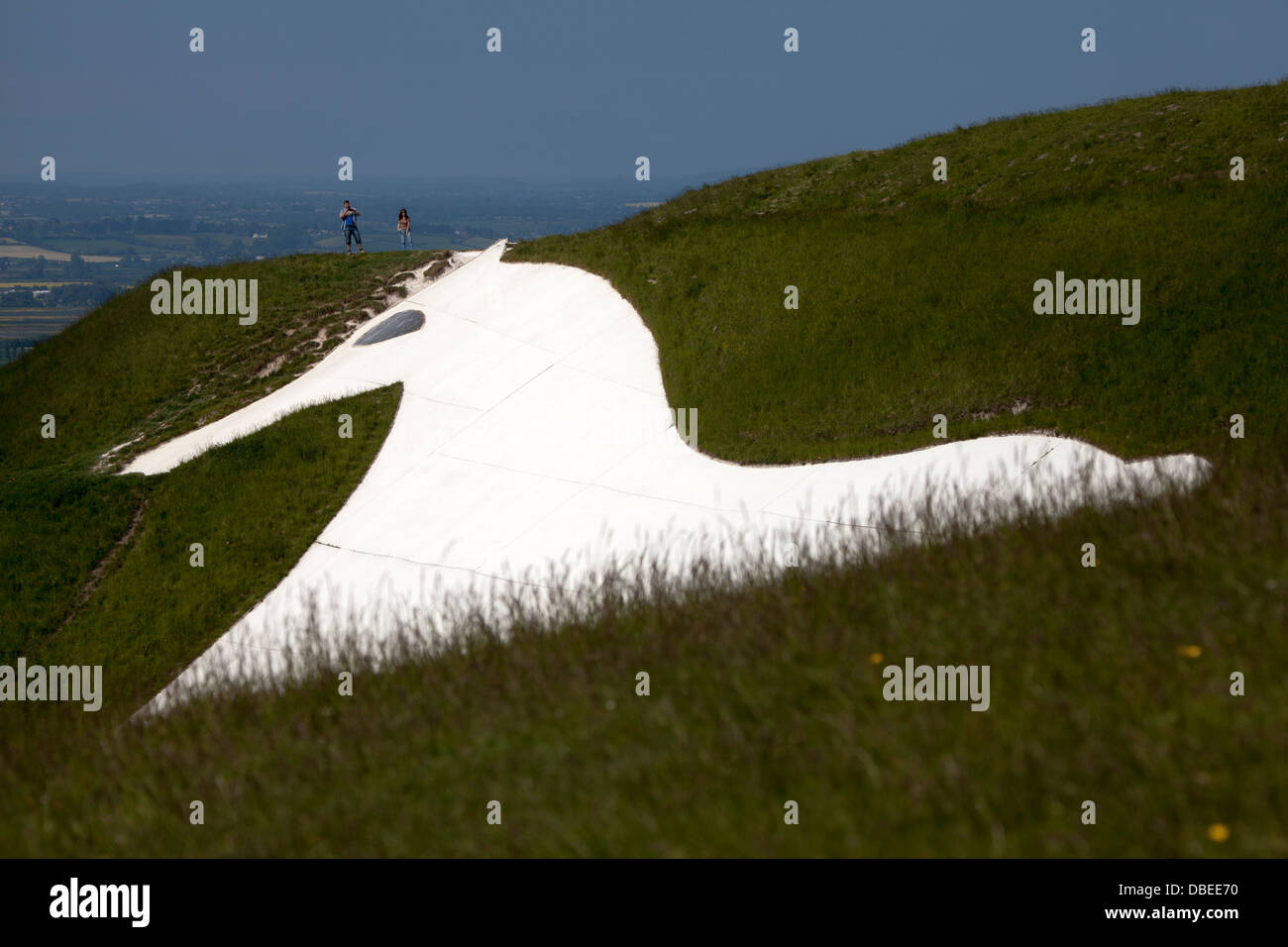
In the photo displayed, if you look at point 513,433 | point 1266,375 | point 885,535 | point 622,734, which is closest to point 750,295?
point 513,433

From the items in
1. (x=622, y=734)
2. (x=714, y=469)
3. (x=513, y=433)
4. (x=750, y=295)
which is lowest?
(x=622, y=734)

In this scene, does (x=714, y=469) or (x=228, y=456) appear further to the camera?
(x=228, y=456)

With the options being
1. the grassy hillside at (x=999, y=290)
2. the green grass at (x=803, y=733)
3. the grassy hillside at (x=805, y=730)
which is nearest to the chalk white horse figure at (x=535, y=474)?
the grassy hillside at (x=999, y=290)

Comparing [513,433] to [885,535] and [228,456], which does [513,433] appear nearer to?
[228,456]

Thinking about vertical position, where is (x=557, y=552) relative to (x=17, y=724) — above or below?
above

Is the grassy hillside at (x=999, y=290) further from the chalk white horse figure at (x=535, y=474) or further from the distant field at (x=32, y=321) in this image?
the distant field at (x=32, y=321)

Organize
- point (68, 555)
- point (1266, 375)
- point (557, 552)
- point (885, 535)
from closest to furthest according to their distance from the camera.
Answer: point (885, 535) < point (1266, 375) < point (557, 552) < point (68, 555)

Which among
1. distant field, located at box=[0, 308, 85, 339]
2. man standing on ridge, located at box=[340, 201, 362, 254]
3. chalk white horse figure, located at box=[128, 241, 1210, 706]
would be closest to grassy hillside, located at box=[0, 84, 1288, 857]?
chalk white horse figure, located at box=[128, 241, 1210, 706]
